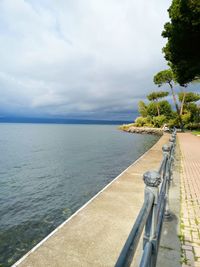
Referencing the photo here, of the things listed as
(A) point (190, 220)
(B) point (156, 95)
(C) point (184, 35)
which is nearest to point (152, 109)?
(B) point (156, 95)

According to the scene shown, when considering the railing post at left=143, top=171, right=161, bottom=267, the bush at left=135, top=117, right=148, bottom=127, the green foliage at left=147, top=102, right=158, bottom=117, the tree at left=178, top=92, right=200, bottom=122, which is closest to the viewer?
the railing post at left=143, top=171, right=161, bottom=267

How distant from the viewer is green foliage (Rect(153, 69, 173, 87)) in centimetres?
3622

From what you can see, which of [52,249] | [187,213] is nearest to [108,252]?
[52,249]

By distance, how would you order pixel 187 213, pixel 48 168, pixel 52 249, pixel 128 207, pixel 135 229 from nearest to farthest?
pixel 135 229 < pixel 52 249 < pixel 187 213 < pixel 128 207 < pixel 48 168

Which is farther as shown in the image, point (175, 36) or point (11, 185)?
point (175, 36)

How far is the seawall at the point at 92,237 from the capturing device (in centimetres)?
292

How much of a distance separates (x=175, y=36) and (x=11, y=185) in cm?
1294

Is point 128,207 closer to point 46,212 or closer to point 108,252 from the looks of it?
point 108,252

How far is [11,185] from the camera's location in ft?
36.2

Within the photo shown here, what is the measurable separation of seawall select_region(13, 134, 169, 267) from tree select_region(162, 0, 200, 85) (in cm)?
980

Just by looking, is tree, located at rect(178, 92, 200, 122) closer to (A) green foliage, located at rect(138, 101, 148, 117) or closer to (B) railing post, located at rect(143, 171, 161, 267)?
(A) green foliage, located at rect(138, 101, 148, 117)

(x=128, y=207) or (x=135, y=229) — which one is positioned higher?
(x=135, y=229)

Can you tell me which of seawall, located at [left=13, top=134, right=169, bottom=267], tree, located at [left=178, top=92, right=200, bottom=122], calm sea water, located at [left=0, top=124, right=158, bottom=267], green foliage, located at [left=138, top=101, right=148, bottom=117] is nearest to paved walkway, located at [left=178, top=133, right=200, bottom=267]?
seawall, located at [left=13, top=134, right=169, bottom=267]

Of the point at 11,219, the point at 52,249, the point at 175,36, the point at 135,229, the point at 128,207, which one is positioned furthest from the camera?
the point at 175,36
